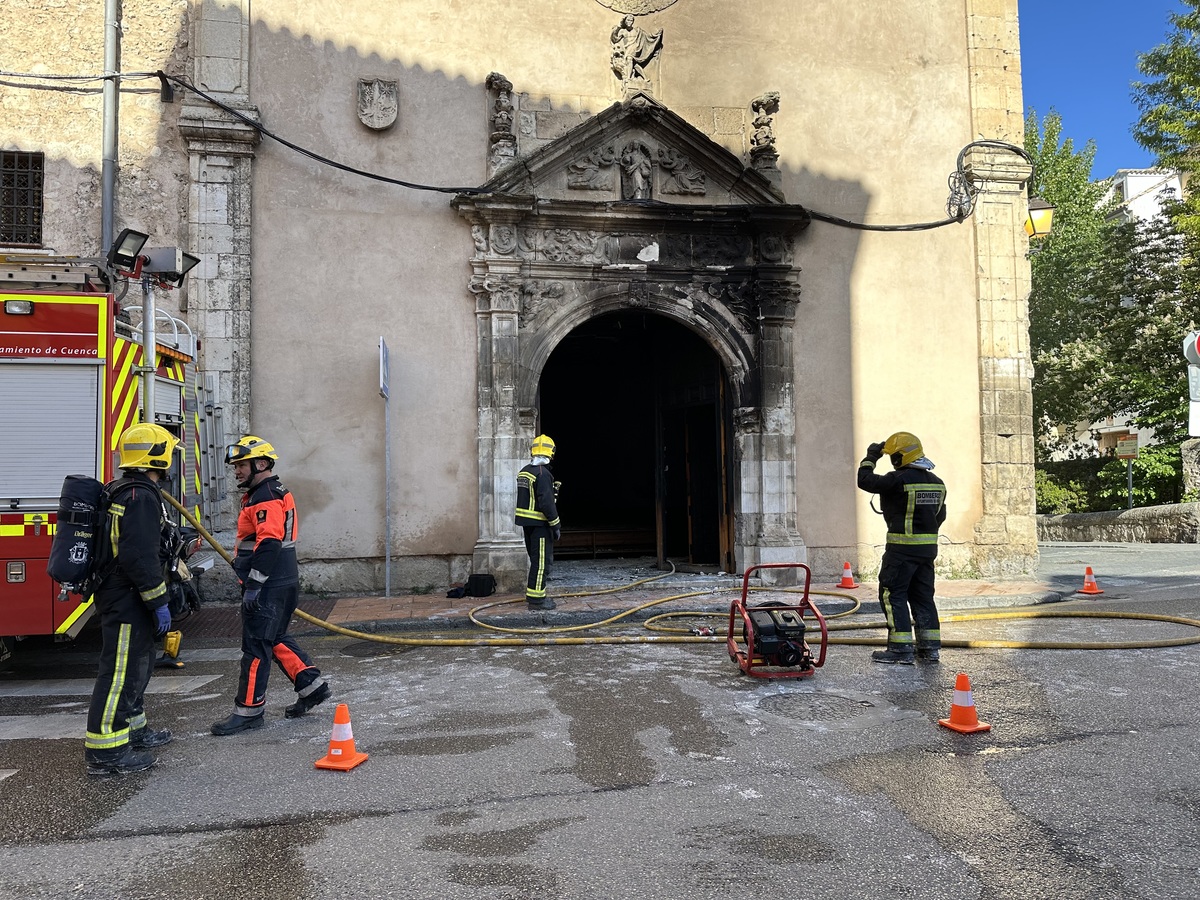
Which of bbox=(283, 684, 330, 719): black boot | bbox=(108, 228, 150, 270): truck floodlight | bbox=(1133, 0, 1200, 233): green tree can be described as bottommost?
bbox=(283, 684, 330, 719): black boot

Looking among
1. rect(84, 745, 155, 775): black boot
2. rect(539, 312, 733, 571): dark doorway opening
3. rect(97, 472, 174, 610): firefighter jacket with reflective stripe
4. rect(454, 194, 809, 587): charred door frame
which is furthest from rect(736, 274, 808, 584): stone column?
rect(84, 745, 155, 775): black boot

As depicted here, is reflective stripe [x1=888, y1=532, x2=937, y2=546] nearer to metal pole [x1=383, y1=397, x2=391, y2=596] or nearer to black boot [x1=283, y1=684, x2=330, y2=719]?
black boot [x1=283, y1=684, x2=330, y2=719]

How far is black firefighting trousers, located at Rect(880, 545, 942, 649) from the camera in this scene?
22.5 feet

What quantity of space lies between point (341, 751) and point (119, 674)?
4.22ft

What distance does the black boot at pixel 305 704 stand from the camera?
5.47 meters

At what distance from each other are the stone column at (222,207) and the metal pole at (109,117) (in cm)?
77

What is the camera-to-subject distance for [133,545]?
4.64 metres

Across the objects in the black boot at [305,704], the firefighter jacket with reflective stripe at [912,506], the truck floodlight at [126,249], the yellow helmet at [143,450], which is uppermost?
the truck floodlight at [126,249]

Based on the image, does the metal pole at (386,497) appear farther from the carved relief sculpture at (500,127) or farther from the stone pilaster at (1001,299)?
the stone pilaster at (1001,299)

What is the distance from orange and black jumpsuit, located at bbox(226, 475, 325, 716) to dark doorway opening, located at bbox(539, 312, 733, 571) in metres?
7.19

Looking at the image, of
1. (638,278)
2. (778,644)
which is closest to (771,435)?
(638,278)

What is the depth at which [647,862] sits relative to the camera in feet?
10.8

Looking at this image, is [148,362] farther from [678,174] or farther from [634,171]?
[678,174]

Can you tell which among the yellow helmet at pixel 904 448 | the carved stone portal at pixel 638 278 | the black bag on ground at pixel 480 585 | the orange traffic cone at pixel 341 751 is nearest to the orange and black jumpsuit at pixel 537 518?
the black bag on ground at pixel 480 585
